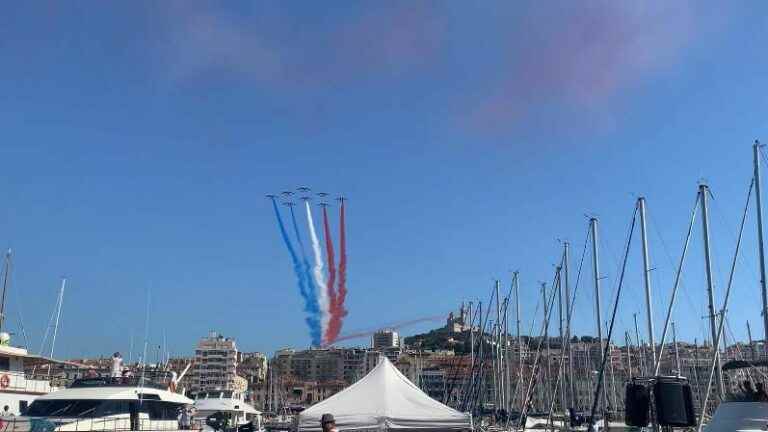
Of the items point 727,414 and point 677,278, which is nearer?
point 727,414

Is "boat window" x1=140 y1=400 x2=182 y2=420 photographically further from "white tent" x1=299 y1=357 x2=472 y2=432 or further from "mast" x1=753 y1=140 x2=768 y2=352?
"mast" x1=753 y1=140 x2=768 y2=352

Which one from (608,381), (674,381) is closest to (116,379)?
(674,381)

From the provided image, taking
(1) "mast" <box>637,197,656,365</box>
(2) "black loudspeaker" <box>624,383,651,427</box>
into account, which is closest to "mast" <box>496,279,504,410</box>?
(1) "mast" <box>637,197,656,365</box>

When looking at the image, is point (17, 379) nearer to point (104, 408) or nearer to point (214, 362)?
point (104, 408)

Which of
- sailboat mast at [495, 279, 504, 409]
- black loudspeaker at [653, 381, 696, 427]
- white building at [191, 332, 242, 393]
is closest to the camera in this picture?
black loudspeaker at [653, 381, 696, 427]

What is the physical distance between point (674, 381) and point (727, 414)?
295 inches

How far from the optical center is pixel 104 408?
24.5m

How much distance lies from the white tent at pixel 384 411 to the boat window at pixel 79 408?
8.04 meters

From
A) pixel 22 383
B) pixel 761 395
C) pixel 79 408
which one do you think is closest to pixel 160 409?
pixel 79 408

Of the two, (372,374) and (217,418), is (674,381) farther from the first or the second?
(217,418)

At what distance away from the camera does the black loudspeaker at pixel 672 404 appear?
29.0 ft

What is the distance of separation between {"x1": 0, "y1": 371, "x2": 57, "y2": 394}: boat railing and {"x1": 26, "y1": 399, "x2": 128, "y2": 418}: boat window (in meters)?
5.63

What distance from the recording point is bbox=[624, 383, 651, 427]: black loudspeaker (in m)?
8.96

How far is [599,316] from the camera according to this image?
42688mm
